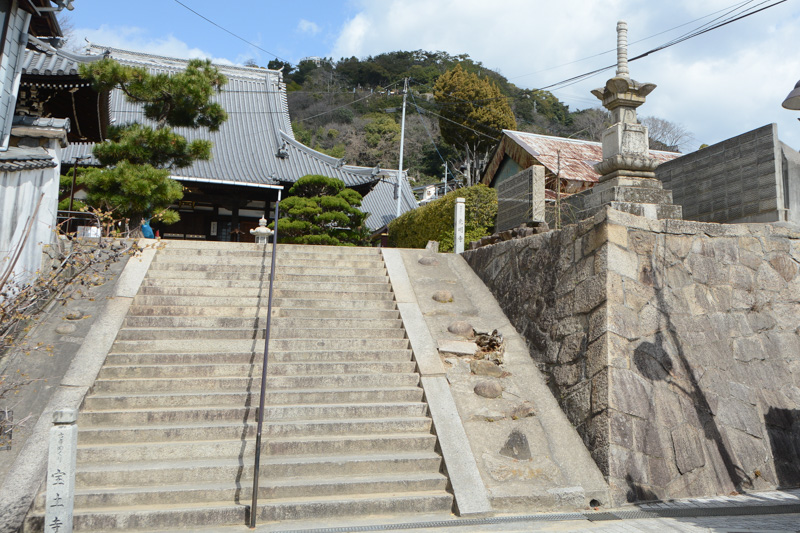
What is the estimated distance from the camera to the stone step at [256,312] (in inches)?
279

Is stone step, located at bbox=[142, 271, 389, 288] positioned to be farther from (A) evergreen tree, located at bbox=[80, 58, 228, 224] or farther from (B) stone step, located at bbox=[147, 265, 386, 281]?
(A) evergreen tree, located at bbox=[80, 58, 228, 224]

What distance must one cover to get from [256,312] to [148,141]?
16.2 ft

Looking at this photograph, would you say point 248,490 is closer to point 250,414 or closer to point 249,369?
point 250,414

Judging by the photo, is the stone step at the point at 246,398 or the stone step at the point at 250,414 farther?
the stone step at the point at 246,398

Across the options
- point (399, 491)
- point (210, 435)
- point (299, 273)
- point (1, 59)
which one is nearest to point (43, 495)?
point (210, 435)

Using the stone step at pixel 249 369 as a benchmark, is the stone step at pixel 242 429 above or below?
below

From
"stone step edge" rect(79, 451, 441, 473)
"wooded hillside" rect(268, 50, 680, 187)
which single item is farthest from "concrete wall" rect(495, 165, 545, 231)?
"wooded hillside" rect(268, 50, 680, 187)

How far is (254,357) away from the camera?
20.9 ft

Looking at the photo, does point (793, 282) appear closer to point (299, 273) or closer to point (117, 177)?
point (299, 273)

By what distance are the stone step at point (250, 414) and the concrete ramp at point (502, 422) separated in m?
0.46

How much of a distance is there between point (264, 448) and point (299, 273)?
3896mm

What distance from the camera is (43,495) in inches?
167

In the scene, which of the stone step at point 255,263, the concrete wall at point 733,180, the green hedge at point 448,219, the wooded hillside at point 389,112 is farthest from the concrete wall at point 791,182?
the wooded hillside at point 389,112

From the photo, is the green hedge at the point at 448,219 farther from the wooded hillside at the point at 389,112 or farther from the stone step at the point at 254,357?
the wooded hillside at the point at 389,112
